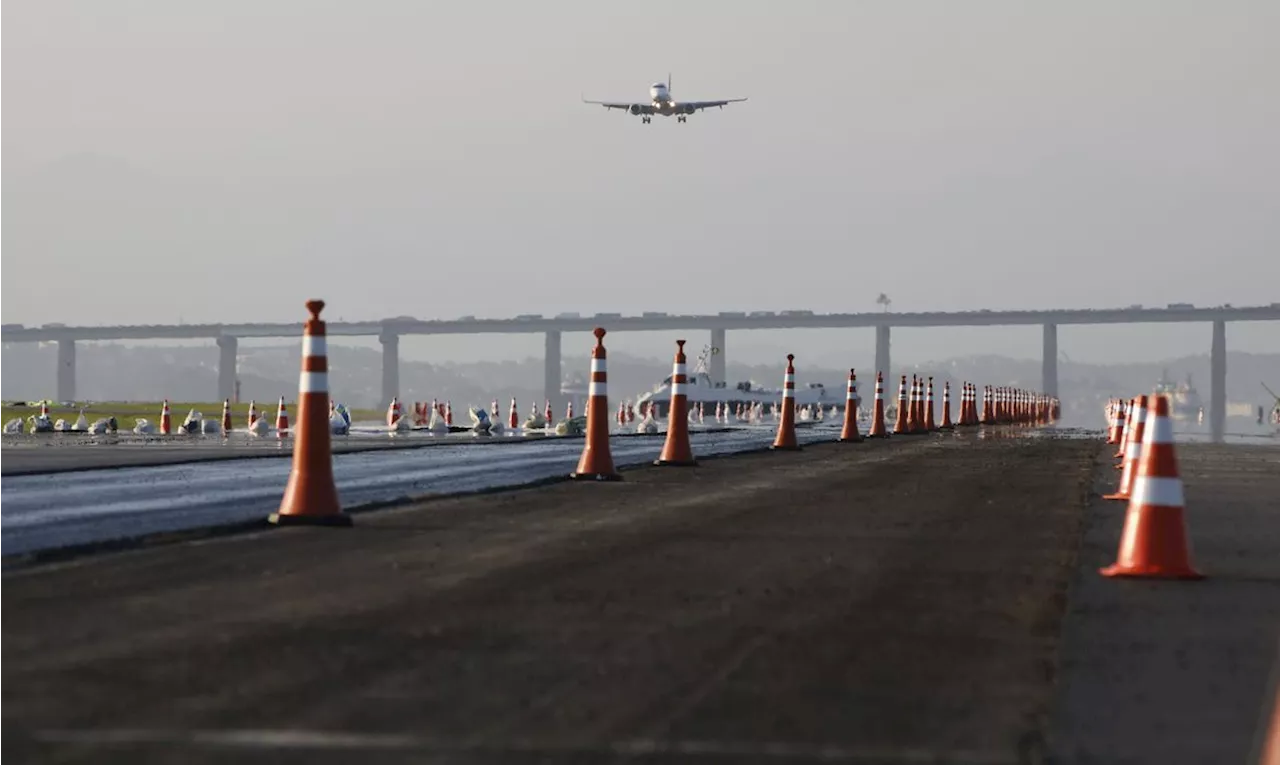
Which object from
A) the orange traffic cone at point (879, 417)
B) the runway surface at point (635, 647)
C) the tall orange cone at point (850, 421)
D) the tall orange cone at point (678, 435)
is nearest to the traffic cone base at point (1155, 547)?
the runway surface at point (635, 647)

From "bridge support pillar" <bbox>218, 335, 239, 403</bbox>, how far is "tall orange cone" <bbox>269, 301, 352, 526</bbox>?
170 m

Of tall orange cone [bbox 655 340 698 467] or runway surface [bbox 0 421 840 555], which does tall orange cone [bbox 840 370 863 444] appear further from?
tall orange cone [bbox 655 340 698 467]

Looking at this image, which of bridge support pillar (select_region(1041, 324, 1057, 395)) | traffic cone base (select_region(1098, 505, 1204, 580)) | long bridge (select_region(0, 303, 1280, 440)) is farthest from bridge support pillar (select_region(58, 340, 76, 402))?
traffic cone base (select_region(1098, 505, 1204, 580))

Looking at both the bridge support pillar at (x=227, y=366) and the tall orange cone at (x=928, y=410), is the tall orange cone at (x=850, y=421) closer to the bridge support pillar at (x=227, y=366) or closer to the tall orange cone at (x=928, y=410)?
the tall orange cone at (x=928, y=410)

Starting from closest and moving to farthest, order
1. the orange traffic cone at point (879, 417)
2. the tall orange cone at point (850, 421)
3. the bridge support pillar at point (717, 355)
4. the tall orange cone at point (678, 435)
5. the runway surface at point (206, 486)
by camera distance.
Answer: the runway surface at point (206, 486) → the tall orange cone at point (678, 435) → the tall orange cone at point (850, 421) → the orange traffic cone at point (879, 417) → the bridge support pillar at point (717, 355)

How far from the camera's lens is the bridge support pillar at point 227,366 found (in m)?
182

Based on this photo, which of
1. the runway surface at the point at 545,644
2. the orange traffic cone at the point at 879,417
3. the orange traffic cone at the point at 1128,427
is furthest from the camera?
the orange traffic cone at the point at 879,417

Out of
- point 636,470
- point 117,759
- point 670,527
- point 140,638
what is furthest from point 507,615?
point 636,470

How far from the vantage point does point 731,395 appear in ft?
461

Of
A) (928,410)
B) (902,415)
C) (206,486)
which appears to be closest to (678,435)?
A: (206,486)

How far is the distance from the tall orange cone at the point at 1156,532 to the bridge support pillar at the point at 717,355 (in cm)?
17383

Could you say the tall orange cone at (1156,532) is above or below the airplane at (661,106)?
below

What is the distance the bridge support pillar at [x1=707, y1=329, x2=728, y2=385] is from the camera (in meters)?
185

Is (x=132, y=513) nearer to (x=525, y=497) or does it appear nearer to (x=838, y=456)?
(x=525, y=497)
